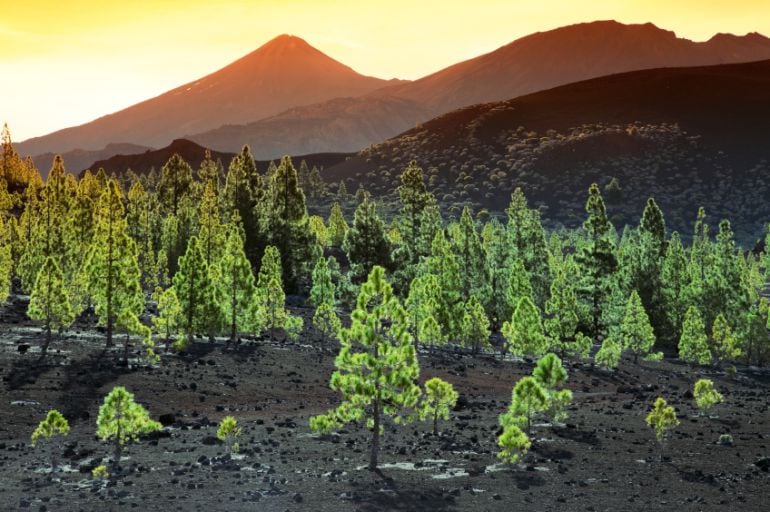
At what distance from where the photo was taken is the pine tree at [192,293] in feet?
160

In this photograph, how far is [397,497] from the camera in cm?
2328

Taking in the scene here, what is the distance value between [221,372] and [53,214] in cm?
4033

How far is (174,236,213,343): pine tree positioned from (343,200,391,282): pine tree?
2319cm

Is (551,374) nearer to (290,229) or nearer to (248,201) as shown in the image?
(290,229)

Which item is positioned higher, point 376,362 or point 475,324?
point 376,362

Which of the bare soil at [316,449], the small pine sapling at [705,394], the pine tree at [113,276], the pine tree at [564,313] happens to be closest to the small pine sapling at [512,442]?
A: the bare soil at [316,449]

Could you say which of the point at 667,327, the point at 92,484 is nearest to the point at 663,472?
the point at 92,484

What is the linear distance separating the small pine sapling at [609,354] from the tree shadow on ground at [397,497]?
104 feet

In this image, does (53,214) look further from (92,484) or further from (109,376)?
(92,484)

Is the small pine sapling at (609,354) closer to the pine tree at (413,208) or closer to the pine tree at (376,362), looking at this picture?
the pine tree at (413,208)

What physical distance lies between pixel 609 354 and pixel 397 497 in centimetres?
3396

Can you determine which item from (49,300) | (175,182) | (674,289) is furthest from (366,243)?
(175,182)

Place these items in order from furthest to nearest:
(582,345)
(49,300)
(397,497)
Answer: (582,345)
(49,300)
(397,497)

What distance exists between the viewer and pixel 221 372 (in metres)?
43.2
